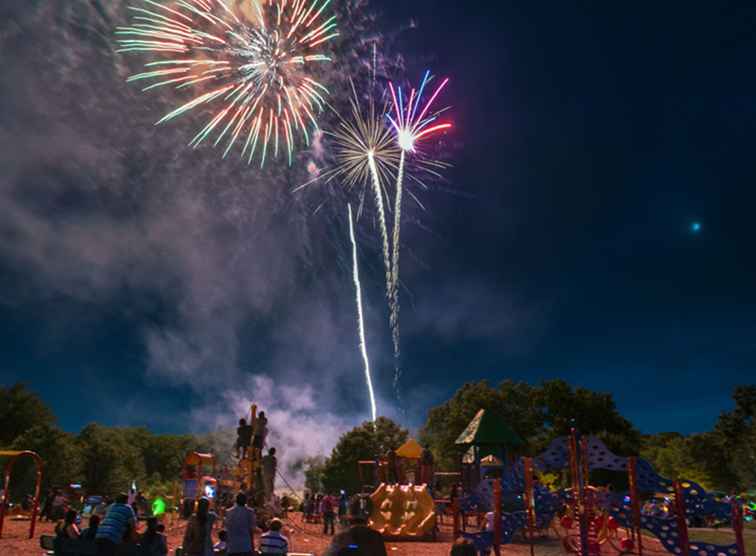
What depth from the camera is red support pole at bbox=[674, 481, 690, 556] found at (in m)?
12.3

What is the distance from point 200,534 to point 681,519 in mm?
10428

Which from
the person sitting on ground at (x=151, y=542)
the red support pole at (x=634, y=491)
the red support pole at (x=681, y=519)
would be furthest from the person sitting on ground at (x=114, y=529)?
the red support pole at (x=681, y=519)

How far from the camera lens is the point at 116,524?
10.2 m

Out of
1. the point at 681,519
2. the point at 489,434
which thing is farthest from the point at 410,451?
the point at 681,519

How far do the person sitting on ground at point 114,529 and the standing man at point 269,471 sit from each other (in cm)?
1433

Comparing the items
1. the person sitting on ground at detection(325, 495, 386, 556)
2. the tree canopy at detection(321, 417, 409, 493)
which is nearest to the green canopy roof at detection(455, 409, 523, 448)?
the person sitting on ground at detection(325, 495, 386, 556)

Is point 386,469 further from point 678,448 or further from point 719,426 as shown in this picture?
point 678,448

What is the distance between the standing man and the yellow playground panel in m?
4.51

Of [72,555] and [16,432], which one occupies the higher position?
[16,432]

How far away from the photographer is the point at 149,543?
34.3ft

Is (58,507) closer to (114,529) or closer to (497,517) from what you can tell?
(114,529)

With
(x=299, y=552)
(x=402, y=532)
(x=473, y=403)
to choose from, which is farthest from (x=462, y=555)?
(x=473, y=403)

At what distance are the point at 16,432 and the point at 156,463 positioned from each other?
56089 mm

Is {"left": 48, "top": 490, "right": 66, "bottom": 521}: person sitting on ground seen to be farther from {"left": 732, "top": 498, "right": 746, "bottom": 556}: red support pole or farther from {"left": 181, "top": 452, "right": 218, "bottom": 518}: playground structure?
{"left": 732, "top": 498, "right": 746, "bottom": 556}: red support pole
